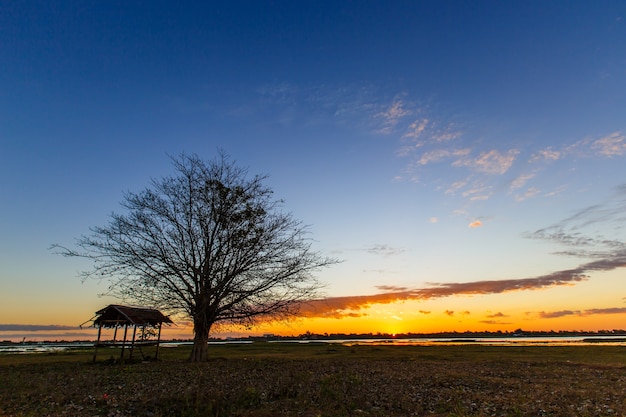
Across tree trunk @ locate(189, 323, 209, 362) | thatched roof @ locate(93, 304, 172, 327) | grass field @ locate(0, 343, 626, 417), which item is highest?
thatched roof @ locate(93, 304, 172, 327)

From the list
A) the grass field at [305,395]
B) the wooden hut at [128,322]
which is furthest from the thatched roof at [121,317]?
the grass field at [305,395]

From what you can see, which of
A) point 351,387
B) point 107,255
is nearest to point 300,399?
point 351,387

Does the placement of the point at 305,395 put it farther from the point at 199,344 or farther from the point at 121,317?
the point at 121,317

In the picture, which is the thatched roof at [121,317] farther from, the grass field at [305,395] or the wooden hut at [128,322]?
the grass field at [305,395]

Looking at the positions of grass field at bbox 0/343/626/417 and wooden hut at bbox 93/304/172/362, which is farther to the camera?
wooden hut at bbox 93/304/172/362

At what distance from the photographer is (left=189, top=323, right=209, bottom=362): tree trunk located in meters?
37.0

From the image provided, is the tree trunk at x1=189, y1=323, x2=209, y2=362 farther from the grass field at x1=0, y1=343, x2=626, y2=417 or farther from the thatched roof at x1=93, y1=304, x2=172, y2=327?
the grass field at x1=0, y1=343, x2=626, y2=417

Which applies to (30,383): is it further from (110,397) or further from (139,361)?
(139,361)

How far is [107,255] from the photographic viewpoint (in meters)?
36.1

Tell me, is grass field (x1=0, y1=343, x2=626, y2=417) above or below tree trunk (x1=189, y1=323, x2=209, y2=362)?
below

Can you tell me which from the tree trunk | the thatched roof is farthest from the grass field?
the thatched roof

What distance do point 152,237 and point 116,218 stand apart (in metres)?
3.68

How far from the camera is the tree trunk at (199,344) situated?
37.0 m

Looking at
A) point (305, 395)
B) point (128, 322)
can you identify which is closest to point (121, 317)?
point (128, 322)
